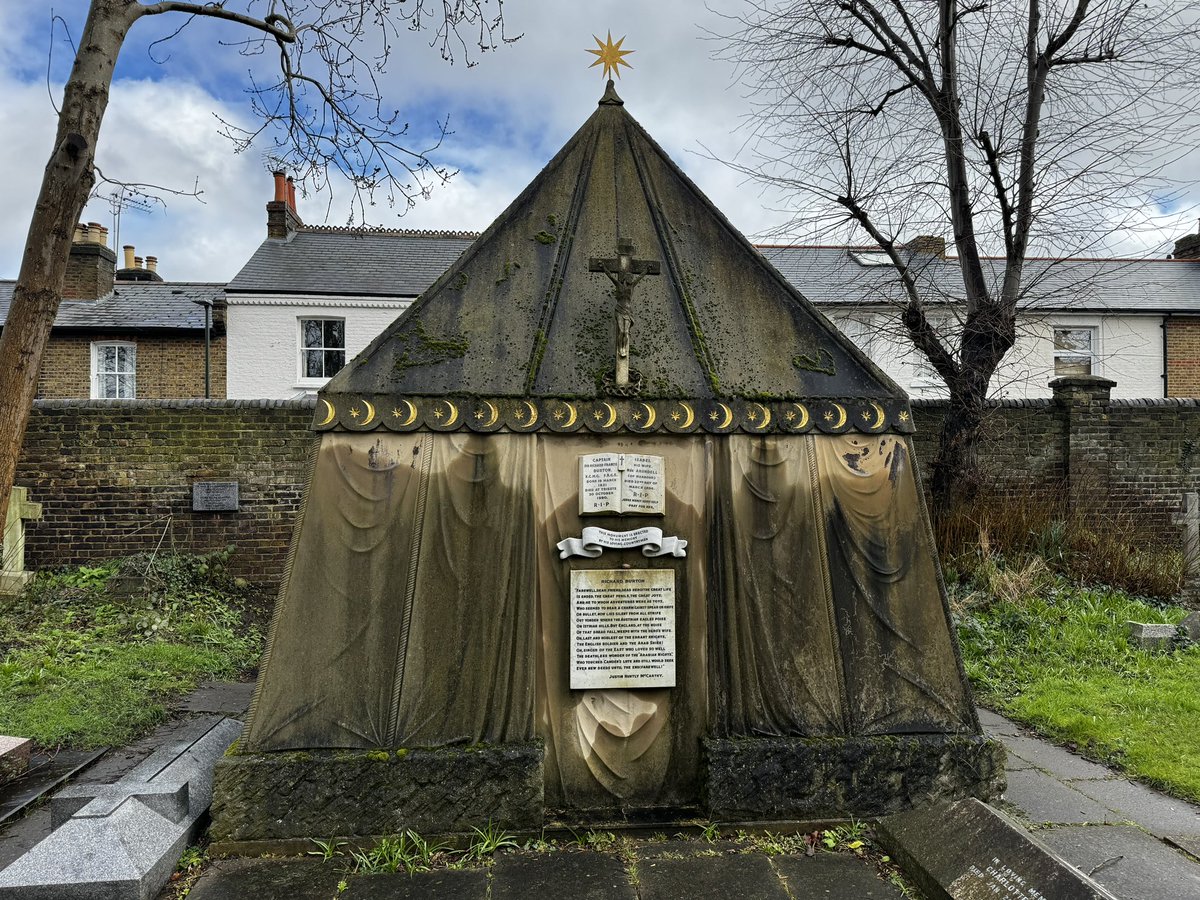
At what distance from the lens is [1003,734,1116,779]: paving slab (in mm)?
5246

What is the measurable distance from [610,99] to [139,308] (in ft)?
63.8

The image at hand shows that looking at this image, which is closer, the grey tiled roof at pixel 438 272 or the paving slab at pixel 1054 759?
the paving slab at pixel 1054 759

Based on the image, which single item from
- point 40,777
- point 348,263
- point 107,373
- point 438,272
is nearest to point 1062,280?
point 438,272

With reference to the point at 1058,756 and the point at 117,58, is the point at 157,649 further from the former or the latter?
the point at 1058,756

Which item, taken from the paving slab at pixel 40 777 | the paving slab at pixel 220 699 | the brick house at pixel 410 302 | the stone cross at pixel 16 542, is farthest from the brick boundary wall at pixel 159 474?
the brick house at pixel 410 302

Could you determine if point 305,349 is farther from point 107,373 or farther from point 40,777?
point 40,777

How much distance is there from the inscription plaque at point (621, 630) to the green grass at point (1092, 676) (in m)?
3.39

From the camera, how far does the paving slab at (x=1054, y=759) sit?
17.2 ft

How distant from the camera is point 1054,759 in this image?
5535 mm

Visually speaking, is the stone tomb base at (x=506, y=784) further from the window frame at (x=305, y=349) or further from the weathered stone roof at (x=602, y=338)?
the window frame at (x=305, y=349)

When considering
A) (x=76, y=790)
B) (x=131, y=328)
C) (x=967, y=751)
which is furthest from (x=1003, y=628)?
(x=131, y=328)

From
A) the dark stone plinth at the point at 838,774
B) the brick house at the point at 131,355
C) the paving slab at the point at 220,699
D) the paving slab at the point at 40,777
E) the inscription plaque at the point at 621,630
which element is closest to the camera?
the dark stone plinth at the point at 838,774

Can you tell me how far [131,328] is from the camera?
19281mm

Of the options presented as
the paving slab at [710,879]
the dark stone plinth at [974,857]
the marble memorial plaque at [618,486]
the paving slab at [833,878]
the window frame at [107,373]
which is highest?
the window frame at [107,373]
